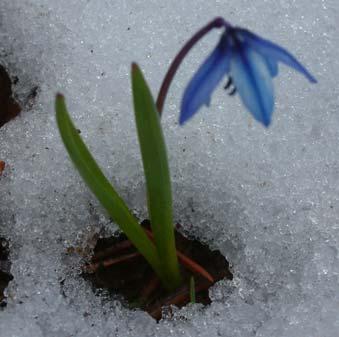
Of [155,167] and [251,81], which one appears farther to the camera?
[155,167]

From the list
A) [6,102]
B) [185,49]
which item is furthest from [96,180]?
[6,102]

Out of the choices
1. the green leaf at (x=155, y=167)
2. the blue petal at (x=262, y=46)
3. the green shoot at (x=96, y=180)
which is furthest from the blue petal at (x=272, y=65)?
the green shoot at (x=96, y=180)

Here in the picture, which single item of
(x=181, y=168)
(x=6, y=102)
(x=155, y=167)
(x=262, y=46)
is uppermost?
(x=6, y=102)

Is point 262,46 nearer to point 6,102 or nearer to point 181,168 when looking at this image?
point 181,168

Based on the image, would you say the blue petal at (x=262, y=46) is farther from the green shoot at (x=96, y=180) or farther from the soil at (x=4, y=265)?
the soil at (x=4, y=265)

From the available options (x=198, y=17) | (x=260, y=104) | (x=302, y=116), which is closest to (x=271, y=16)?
(x=198, y=17)

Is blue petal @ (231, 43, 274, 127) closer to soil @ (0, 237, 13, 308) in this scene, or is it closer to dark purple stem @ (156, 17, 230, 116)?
dark purple stem @ (156, 17, 230, 116)
